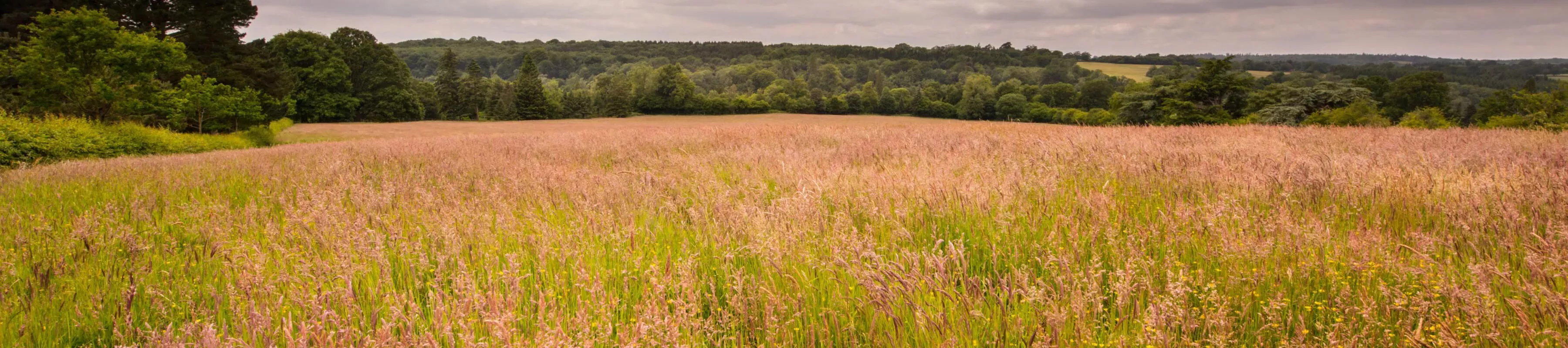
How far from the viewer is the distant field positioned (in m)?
104

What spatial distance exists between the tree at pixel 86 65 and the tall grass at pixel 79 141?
174 centimetres

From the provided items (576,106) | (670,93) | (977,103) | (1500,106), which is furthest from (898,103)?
(1500,106)

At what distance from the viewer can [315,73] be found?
2226 inches

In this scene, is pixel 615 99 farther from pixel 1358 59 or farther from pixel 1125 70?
pixel 1358 59

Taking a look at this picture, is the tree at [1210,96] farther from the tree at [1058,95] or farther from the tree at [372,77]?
the tree at [372,77]

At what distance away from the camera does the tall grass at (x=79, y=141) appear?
18625 mm

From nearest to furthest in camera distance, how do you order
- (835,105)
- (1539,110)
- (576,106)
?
(1539,110), (576,106), (835,105)

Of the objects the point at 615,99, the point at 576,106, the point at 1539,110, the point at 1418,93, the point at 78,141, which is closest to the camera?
the point at 78,141

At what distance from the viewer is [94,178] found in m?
6.95

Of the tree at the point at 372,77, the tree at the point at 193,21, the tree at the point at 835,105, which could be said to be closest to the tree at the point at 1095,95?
the tree at the point at 835,105

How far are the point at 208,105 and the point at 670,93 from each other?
183 ft

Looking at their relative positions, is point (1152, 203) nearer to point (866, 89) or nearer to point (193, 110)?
point (193, 110)

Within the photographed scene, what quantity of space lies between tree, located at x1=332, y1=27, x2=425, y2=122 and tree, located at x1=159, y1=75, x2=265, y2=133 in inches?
1024

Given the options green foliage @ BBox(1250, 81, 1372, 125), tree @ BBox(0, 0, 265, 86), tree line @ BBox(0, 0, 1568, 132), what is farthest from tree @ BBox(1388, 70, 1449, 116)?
tree @ BBox(0, 0, 265, 86)
